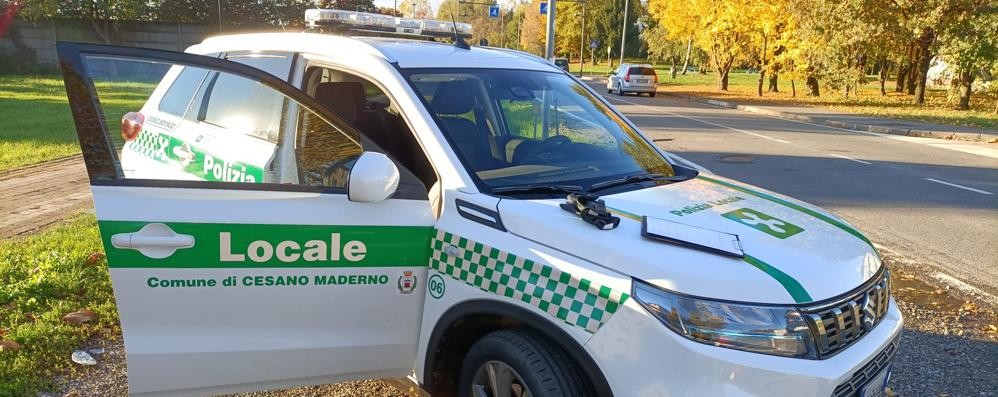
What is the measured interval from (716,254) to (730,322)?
0.24 m

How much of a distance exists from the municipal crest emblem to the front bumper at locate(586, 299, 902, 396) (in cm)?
79

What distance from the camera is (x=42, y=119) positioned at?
1393 centimetres

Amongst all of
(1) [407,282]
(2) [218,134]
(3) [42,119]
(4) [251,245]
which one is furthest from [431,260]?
(3) [42,119]

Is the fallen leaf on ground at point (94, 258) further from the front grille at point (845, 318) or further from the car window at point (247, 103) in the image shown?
the front grille at point (845, 318)

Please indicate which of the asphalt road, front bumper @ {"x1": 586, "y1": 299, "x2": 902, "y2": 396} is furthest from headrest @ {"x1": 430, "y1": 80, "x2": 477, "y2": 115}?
the asphalt road

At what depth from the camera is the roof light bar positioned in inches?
166

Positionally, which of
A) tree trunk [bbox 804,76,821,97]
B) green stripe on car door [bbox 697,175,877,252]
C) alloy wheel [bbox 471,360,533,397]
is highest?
tree trunk [bbox 804,76,821,97]

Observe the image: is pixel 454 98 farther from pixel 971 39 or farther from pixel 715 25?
pixel 715 25

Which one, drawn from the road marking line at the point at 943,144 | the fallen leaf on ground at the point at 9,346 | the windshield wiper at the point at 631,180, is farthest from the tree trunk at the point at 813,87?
the fallen leaf on ground at the point at 9,346

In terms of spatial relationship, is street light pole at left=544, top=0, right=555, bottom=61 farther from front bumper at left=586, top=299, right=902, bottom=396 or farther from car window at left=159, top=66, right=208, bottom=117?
front bumper at left=586, top=299, right=902, bottom=396

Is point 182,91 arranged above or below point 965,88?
below

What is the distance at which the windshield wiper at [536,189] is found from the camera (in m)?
2.68

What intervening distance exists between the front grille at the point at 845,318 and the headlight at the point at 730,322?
9cm

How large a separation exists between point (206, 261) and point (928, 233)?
709 cm
